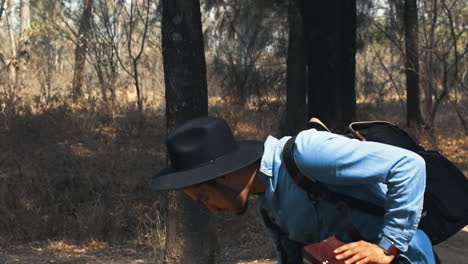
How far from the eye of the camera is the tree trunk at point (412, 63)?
46.9 feet

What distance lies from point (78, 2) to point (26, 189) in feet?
20.0

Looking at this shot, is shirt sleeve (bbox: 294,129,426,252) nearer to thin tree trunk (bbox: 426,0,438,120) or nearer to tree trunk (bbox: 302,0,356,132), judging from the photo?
tree trunk (bbox: 302,0,356,132)

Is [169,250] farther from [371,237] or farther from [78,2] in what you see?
[78,2]

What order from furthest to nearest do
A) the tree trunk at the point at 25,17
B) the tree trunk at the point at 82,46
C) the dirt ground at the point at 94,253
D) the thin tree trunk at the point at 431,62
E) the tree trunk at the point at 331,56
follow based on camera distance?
the tree trunk at the point at 25,17
the thin tree trunk at the point at 431,62
the tree trunk at the point at 82,46
the tree trunk at the point at 331,56
the dirt ground at the point at 94,253

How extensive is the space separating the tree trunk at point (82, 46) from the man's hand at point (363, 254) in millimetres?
12064

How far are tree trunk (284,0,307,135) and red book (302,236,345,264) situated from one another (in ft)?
27.0

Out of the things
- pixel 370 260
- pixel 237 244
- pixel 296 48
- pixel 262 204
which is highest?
pixel 296 48

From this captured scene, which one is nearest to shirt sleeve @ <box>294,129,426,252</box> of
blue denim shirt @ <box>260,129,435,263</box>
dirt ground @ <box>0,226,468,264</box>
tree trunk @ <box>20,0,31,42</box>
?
blue denim shirt @ <box>260,129,435,263</box>

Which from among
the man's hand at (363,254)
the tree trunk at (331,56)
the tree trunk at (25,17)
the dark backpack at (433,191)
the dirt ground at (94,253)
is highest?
the tree trunk at (25,17)

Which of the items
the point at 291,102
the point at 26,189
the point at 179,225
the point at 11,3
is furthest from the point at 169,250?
the point at 11,3

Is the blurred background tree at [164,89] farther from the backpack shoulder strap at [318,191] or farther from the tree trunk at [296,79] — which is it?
the backpack shoulder strap at [318,191]

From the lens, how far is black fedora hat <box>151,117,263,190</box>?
2.11 metres

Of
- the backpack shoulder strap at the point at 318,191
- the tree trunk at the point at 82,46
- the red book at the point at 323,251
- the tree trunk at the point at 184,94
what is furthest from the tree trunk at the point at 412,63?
the red book at the point at 323,251

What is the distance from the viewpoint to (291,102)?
10.6 meters
